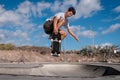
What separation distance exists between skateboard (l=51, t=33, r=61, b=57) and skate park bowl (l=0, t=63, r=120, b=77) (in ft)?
2.15

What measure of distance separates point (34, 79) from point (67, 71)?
3472mm

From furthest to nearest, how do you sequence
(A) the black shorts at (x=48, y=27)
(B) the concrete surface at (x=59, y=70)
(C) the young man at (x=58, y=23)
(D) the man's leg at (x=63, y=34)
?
(A) the black shorts at (x=48, y=27), (D) the man's leg at (x=63, y=34), (C) the young man at (x=58, y=23), (B) the concrete surface at (x=59, y=70)

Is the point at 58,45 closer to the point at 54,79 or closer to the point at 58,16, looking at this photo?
the point at 58,16

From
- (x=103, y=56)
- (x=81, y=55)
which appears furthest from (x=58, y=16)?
(x=81, y=55)

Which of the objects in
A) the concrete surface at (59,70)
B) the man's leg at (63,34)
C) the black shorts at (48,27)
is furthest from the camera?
the black shorts at (48,27)

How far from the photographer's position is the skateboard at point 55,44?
29.3ft

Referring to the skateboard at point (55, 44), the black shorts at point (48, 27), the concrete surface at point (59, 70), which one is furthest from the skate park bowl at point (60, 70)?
the black shorts at point (48, 27)

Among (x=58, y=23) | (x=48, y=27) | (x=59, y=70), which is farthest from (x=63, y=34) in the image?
(x=59, y=70)

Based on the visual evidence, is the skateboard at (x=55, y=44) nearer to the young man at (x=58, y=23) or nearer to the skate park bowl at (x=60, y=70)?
the young man at (x=58, y=23)

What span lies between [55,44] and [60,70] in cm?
120

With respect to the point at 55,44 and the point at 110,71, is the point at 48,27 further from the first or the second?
the point at 110,71

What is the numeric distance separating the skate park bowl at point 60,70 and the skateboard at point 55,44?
2.15 ft

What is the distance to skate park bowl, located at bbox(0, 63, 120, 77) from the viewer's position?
845 centimetres

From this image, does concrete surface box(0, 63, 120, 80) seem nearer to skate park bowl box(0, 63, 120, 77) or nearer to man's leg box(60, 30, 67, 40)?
skate park bowl box(0, 63, 120, 77)
